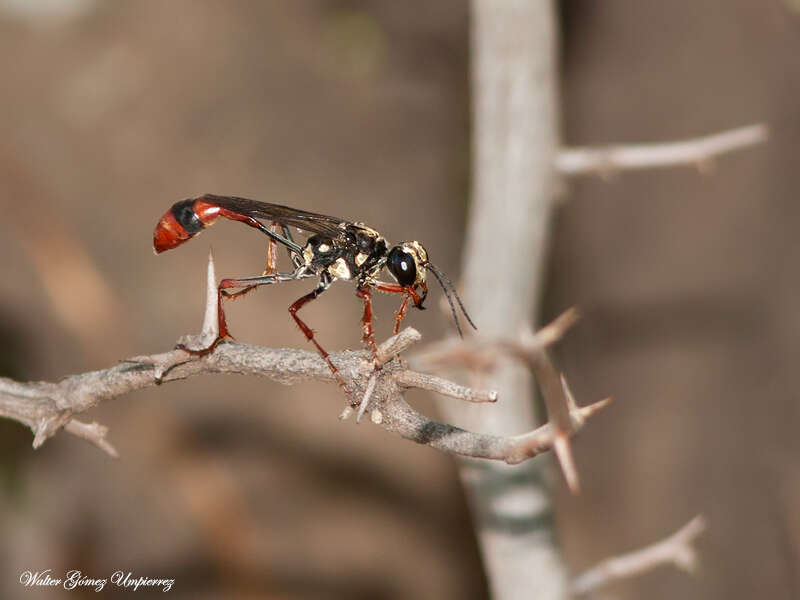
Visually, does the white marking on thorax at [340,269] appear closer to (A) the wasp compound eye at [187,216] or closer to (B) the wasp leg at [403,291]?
(B) the wasp leg at [403,291]

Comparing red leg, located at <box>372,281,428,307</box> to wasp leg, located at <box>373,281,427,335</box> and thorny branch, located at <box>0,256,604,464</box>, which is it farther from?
thorny branch, located at <box>0,256,604,464</box>

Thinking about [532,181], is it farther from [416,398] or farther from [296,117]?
[296,117]

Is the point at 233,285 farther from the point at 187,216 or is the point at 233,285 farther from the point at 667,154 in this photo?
the point at 667,154

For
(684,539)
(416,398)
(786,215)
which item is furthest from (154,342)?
(786,215)

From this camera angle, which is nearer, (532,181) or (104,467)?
(532,181)

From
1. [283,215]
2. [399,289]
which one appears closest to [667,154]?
[399,289]
